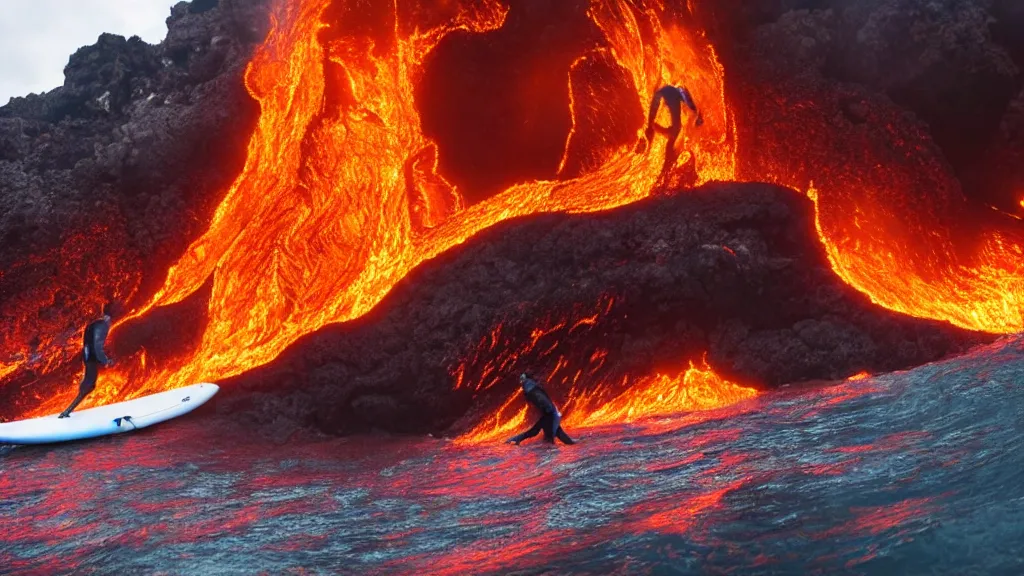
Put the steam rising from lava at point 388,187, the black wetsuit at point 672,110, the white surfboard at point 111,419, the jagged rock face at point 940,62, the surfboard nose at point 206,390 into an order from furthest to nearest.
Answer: the black wetsuit at point 672,110
the jagged rock face at point 940,62
the steam rising from lava at point 388,187
the surfboard nose at point 206,390
the white surfboard at point 111,419

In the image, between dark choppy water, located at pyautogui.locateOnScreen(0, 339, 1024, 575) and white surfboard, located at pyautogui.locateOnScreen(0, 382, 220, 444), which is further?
white surfboard, located at pyautogui.locateOnScreen(0, 382, 220, 444)

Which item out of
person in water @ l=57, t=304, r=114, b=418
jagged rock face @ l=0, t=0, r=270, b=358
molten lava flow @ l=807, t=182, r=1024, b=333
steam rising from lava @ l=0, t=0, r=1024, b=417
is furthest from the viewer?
jagged rock face @ l=0, t=0, r=270, b=358

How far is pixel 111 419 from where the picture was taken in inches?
454

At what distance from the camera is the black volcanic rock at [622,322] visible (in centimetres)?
1234

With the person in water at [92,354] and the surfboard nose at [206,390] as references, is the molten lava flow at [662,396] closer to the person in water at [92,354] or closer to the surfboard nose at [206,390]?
the surfboard nose at [206,390]

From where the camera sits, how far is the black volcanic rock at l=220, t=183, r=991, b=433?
12.3 meters

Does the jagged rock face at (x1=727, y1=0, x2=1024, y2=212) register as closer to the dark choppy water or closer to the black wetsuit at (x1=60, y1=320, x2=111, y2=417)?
the dark choppy water

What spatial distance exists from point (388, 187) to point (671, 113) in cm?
520

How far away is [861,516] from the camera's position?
546 centimetres

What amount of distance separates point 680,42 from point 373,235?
21.8 feet

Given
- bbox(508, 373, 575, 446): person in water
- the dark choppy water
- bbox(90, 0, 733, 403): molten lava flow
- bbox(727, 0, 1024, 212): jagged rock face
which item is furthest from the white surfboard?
bbox(727, 0, 1024, 212): jagged rock face

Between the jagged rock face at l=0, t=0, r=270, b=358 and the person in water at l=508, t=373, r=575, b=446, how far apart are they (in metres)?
7.13

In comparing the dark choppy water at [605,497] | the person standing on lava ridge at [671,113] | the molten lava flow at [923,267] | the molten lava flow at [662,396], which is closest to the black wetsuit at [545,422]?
the dark choppy water at [605,497]

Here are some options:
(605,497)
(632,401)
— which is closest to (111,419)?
(632,401)
